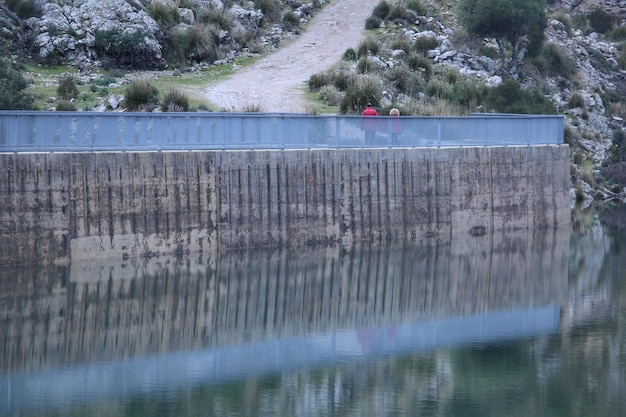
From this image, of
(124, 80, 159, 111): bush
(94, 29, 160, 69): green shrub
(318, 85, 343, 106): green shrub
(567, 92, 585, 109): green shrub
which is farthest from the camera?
(567, 92, 585, 109): green shrub

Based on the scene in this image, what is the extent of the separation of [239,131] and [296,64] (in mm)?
17143

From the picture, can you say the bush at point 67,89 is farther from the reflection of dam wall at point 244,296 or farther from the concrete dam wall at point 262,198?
the reflection of dam wall at point 244,296

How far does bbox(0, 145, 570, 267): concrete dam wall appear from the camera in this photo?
24.6 m

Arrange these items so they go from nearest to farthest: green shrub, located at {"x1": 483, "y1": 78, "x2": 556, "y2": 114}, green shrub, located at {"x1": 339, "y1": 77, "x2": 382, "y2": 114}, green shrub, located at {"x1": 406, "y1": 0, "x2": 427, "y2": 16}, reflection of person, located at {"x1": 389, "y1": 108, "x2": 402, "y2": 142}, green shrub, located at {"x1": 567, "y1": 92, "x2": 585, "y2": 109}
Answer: reflection of person, located at {"x1": 389, "y1": 108, "x2": 402, "y2": 142}, green shrub, located at {"x1": 339, "y1": 77, "x2": 382, "y2": 114}, green shrub, located at {"x1": 483, "y1": 78, "x2": 556, "y2": 114}, green shrub, located at {"x1": 567, "y1": 92, "x2": 585, "y2": 109}, green shrub, located at {"x1": 406, "y1": 0, "x2": 427, "y2": 16}

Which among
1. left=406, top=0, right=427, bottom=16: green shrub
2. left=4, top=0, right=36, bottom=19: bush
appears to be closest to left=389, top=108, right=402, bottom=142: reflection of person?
left=4, top=0, right=36, bottom=19: bush

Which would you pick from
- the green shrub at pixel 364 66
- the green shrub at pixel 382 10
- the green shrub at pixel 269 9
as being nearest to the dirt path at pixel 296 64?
the green shrub at pixel 382 10

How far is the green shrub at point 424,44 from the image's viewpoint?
156 feet

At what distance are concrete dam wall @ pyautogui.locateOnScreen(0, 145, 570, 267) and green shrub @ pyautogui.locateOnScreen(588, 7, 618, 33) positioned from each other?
116 ft

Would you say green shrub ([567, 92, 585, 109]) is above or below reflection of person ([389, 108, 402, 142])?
below

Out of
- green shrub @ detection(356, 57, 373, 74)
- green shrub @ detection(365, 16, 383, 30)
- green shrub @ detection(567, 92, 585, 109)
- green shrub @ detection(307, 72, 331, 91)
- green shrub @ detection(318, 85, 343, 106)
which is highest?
green shrub @ detection(365, 16, 383, 30)

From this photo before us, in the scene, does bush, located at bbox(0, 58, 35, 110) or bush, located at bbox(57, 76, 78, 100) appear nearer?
bush, located at bbox(0, 58, 35, 110)

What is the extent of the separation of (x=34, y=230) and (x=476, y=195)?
13348 mm

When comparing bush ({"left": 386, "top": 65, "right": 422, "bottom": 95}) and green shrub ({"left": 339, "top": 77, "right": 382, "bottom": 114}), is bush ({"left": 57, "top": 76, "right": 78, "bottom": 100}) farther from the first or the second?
bush ({"left": 386, "top": 65, "right": 422, "bottom": 95})

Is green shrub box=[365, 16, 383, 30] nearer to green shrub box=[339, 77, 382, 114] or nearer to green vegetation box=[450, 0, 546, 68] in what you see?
green vegetation box=[450, 0, 546, 68]
